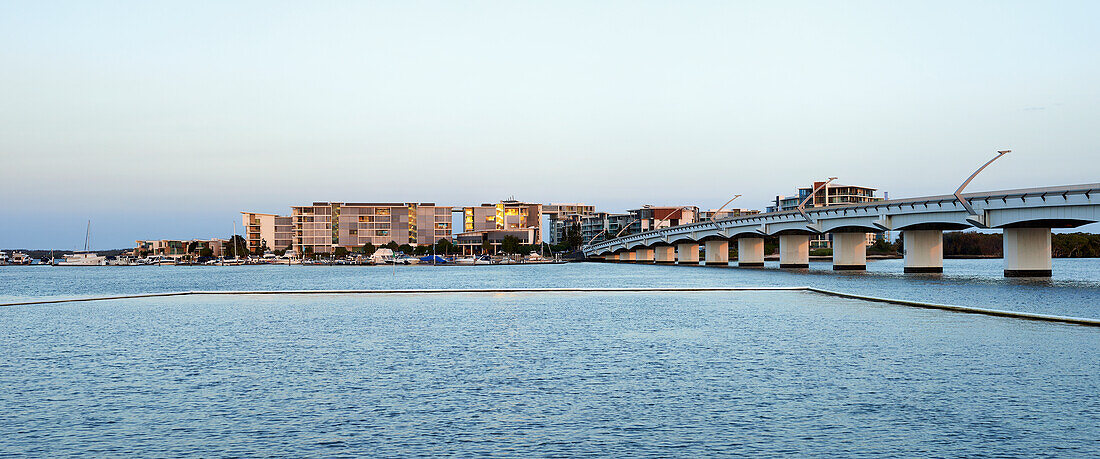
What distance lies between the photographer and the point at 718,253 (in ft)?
560

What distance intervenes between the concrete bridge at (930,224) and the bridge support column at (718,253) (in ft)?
74.6

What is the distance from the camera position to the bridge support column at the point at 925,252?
96.5 meters

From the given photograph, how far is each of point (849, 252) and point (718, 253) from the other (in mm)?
58116

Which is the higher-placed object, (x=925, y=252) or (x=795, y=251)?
(x=795, y=251)

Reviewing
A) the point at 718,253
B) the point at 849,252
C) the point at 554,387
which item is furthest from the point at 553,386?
the point at 718,253

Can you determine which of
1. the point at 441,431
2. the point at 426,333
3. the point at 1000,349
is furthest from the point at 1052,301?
the point at 441,431

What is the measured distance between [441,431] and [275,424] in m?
3.30

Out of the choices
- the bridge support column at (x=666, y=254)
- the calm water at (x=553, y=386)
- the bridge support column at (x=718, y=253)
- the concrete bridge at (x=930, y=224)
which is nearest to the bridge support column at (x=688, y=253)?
the bridge support column at (x=718, y=253)

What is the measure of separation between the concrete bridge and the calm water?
3725 cm

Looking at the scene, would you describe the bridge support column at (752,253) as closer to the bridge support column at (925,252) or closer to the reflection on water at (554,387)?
the bridge support column at (925,252)

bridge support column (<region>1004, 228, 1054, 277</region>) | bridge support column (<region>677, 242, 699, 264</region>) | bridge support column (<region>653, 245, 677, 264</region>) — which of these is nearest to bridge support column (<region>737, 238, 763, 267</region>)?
bridge support column (<region>677, 242, 699, 264</region>)

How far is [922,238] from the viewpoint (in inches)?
3809

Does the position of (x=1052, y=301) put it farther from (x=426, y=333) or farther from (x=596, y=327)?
(x=426, y=333)

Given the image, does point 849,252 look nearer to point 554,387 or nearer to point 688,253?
point 688,253
